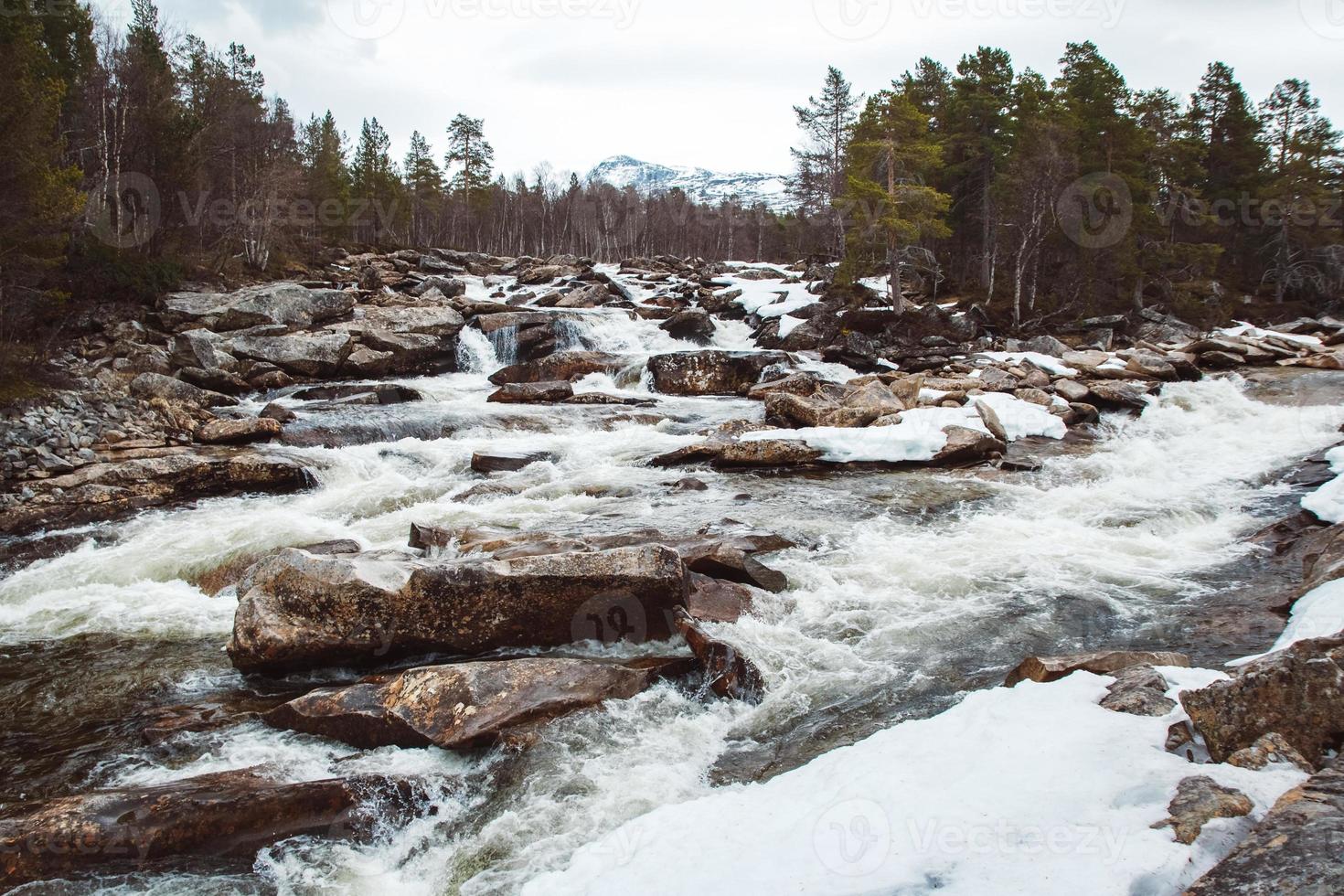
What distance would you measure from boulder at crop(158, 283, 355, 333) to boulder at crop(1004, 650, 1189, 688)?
22743 millimetres

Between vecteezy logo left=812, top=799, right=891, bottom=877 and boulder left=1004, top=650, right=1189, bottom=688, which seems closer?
vecteezy logo left=812, top=799, right=891, bottom=877

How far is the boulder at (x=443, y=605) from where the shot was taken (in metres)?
5.29

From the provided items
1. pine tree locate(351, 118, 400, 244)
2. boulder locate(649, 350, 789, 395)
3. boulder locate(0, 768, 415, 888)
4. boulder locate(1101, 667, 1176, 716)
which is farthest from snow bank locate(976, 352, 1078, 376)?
pine tree locate(351, 118, 400, 244)

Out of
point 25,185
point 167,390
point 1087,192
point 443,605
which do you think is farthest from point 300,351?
point 1087,192

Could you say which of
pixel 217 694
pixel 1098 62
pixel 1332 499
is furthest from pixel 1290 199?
pixel 217 694

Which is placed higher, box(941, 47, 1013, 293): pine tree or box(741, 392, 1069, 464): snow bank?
box(941, 47, 1013, 293): pine tree

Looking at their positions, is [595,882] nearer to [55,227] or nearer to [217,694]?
[217,694]

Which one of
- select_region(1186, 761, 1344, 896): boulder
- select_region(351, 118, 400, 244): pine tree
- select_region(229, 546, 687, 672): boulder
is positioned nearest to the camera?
select_region(1186, 761, 1344, 896): boulder

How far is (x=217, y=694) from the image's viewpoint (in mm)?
5195

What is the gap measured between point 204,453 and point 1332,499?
1545 centimetres

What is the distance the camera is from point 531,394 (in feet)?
58.5

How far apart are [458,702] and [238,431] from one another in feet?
35.5

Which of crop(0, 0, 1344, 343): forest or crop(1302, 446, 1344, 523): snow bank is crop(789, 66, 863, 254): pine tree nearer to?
crop(0, 0, 1344, 343): forest

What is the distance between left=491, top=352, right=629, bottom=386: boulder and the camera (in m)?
20.4
